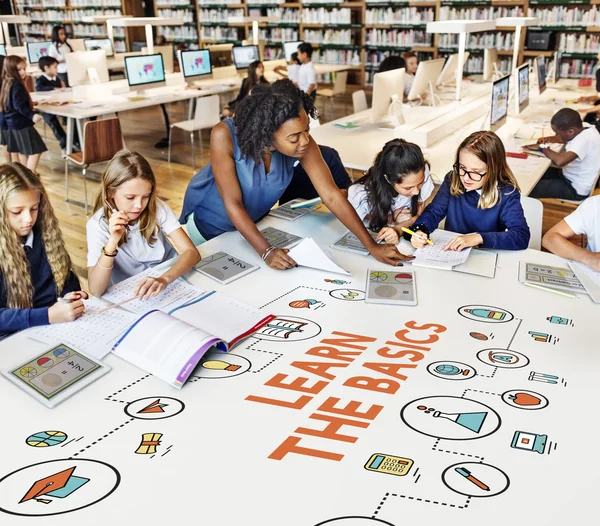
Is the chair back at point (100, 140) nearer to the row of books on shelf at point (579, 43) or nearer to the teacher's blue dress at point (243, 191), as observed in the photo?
the teacher's blue dress at point (243, 191)

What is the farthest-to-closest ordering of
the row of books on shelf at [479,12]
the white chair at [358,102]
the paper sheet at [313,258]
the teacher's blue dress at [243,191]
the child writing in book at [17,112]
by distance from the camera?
the row of books on shelf at [479,12], the white chair at [358,102], the child writing in book at [17,112], the teacher's blue dress at [243,191], the paper sheet at [313,258]

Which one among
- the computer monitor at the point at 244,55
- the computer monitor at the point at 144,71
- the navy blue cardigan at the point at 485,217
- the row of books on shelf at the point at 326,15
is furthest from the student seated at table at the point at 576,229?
the row of books on shelf at the point at 326,15

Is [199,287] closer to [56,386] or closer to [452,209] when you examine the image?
[56,386]

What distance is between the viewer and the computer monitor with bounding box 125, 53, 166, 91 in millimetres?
6438

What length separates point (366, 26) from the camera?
32.4 ft

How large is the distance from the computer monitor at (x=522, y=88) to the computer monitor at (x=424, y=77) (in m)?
0.82

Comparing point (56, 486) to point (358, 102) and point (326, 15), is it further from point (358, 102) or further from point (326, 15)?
point (326, 15)

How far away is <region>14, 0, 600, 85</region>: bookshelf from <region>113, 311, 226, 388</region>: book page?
8.19 meters

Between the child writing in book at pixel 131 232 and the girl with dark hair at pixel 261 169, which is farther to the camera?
the girl with dark hair at pixel 261 169

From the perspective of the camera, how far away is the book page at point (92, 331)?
1.58 meters

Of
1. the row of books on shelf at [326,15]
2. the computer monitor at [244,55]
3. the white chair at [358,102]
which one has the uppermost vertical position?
the row of books on shelf at [326,15]

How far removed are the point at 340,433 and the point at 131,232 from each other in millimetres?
1222

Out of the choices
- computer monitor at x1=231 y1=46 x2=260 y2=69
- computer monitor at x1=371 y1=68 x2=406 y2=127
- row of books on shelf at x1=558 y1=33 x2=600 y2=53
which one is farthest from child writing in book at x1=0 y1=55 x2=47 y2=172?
row of books on shelf at x1=558 y1=33 x2=600 y2=53

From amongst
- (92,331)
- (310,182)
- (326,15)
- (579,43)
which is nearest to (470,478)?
(92,331)
